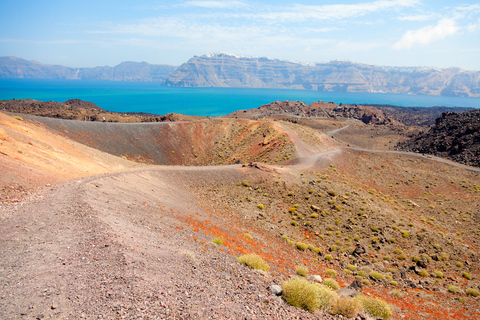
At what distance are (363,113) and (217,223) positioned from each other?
153258 mm

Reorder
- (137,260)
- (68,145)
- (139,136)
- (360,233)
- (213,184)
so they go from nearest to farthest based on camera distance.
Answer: (137,260), (360,233), (213,184), (68,145), (139,136)

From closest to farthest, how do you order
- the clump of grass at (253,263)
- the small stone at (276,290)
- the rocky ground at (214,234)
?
the rocky ground at (214,234) < the small stone at (276,290) < the clump of grass at (253,263)

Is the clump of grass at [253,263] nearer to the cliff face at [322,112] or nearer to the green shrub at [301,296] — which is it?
the green shrub at [301,296]

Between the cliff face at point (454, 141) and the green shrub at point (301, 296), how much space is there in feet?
227

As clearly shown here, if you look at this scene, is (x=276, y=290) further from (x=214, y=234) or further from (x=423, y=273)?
(x=423, y=273)

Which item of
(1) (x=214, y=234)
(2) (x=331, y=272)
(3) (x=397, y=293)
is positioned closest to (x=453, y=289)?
(3) (x=397, y=293)

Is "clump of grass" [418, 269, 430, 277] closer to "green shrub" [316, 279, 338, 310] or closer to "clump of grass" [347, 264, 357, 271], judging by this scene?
"clump of grass" [347, 264, 357, 271]

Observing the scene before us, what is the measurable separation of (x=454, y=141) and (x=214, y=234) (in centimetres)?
7992

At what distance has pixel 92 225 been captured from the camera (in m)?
12.5

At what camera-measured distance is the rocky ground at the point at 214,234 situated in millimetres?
8703

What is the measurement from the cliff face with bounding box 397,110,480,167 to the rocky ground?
79.7ft

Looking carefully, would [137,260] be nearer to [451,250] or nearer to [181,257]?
[181,257]

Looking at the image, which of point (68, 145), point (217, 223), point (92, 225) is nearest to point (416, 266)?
point (217, 223)

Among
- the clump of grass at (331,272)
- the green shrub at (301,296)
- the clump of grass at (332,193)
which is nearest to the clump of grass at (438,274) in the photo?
the clump of grass at (331,272)
